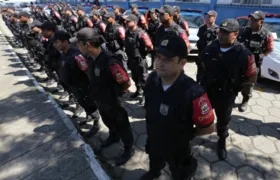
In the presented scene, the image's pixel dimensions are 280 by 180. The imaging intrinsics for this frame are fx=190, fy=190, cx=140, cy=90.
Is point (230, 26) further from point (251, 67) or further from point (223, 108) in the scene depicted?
point (223, 108)

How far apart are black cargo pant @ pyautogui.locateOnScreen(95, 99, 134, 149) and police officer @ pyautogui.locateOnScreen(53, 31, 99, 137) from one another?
0.79 meters

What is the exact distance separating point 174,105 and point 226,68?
1.24 meters

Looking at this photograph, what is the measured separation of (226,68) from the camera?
254 cm

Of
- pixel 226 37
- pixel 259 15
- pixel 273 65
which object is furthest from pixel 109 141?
pixel 273 65

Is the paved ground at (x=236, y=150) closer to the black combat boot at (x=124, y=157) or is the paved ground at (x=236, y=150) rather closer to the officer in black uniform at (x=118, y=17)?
the black combat boot at (x=124, y=157)

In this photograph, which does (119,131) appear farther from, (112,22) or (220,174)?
(112,22)

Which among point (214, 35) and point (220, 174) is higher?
point (214, 35)

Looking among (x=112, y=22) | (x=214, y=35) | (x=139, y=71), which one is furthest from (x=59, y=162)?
(x=214, y=35)

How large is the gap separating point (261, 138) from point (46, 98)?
5.05 metres

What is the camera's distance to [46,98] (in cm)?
510

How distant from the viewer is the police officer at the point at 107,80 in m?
2.55

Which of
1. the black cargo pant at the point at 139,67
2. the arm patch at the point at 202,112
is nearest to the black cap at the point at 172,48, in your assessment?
the arm patch at the point at 202,112

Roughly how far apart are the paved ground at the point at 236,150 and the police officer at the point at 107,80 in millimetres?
269

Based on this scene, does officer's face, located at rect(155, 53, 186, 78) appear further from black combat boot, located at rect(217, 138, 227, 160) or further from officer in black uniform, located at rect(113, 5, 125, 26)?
officer in black uniform, located at rect(113, 5, 125, 26)
